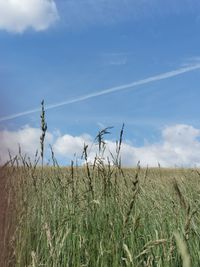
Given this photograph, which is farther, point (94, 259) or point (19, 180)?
point (19, 180)

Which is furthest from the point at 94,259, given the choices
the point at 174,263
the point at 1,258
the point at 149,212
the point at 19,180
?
the point at 1,258

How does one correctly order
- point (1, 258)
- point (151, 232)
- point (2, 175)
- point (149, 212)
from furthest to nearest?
point (149, 212) < point (151, 232) < point (1, 258) < point (2, 175)

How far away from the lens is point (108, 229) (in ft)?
12.0

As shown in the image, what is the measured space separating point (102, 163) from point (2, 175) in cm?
266

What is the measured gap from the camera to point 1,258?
1.84 metres

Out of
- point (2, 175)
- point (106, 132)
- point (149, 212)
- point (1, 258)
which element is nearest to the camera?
point (2, 175)

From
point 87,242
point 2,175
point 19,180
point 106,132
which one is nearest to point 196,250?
point 87,242

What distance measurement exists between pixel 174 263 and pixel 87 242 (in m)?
0.77

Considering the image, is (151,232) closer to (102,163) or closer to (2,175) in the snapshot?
(102,163)

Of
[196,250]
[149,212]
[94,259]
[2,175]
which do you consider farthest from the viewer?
[149,212]

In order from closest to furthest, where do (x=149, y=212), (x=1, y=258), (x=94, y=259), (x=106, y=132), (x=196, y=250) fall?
(x=1, y=258), (x=94, y=259), (x=196, y=250), (x=106, y=132), (x=149, y=212)

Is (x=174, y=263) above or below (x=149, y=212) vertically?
below

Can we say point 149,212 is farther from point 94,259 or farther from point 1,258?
point 1,258

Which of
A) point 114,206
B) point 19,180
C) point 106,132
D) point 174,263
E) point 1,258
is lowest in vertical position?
point 174,263
